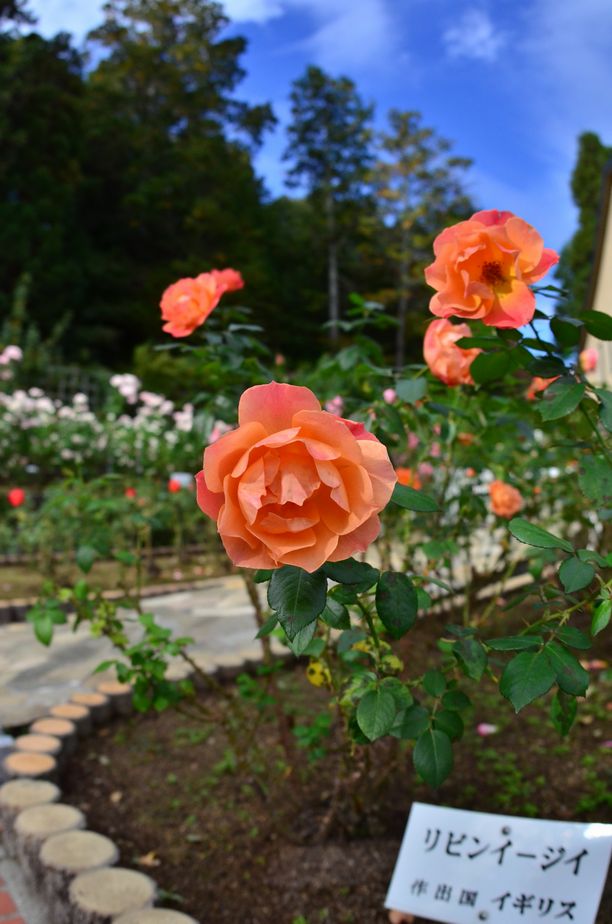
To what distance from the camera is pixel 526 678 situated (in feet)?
2.45

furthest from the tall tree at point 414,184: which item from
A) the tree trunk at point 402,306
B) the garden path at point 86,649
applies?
the garden path at point 86,649

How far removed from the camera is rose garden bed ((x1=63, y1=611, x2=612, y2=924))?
1530mm

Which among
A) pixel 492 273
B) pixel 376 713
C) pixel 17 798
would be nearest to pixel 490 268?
pixel 492 273

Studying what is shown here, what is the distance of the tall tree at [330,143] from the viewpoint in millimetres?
20875

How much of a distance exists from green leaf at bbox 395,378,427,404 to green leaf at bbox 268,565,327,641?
1.80 feet

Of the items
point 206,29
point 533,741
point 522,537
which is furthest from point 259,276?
point 522,537

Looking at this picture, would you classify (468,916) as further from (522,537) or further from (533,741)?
(533,741)

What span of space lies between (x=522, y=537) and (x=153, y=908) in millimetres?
1083

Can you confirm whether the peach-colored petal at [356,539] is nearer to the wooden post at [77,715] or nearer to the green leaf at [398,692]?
the green leaf at [398,692]

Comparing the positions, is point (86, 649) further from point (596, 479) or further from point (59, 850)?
point (596, 479)

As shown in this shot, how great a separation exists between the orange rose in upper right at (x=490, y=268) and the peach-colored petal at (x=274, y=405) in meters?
0.26

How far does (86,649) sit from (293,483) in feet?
10.2

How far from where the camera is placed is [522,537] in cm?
74

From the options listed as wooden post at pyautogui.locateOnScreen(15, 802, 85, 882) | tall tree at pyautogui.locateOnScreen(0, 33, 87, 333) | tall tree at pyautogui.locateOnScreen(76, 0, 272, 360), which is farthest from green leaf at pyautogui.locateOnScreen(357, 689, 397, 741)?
tall tree at pyautogui.locateOnScreen(76, 0, 272, 360)
